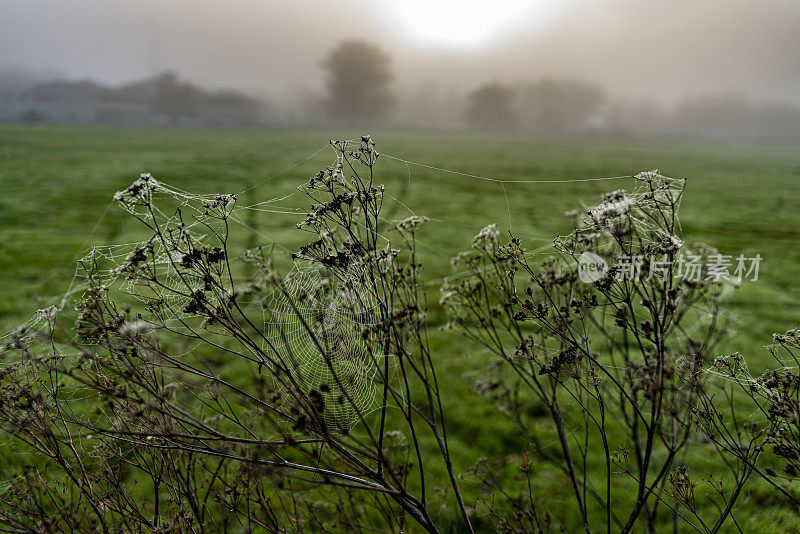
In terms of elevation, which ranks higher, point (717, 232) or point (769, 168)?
point (769, 168)

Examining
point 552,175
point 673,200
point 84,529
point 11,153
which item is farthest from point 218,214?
point 11,153

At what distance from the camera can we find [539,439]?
24.3 feet

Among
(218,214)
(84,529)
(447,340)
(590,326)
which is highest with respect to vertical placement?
A: (218,214)

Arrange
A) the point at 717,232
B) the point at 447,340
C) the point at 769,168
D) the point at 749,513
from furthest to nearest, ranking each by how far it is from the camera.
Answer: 1. the point at 769,168
2. the point at 717,232
3. the point at 447,340
4. the point at 749,513

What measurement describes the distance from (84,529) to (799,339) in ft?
15.9

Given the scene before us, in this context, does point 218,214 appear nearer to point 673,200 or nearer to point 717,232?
point 673,200

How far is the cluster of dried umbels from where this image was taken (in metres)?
2.77

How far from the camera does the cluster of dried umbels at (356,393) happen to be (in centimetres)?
277

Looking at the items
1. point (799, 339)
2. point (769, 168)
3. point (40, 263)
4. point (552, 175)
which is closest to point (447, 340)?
point (799, 339)

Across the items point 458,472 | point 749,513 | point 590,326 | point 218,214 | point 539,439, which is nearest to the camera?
point 218,214

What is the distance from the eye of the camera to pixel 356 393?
5539 mm

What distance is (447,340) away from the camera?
40.6 feet

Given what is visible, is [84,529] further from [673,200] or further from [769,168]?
[769,168]

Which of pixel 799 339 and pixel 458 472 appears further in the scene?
pixel 458 472
